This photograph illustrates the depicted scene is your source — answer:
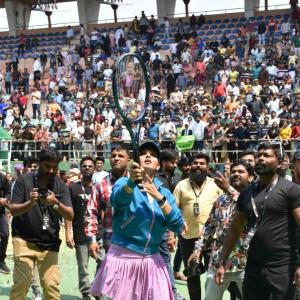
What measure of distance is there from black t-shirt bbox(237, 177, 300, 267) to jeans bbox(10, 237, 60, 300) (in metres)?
2.13

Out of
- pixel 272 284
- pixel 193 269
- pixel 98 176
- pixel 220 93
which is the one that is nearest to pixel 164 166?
pixel 193 269

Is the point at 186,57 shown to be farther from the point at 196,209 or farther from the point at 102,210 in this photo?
the point at 102,210

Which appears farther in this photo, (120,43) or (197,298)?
(120,43)

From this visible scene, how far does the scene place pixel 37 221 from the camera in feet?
22.1

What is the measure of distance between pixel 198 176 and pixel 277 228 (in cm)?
254

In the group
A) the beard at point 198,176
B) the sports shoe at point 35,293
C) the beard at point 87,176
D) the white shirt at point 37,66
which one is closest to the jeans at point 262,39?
the white shirt at point 37,66

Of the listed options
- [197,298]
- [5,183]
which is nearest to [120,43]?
[5,183]

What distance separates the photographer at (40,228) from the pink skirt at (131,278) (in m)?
1.19

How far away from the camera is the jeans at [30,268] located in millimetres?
6645

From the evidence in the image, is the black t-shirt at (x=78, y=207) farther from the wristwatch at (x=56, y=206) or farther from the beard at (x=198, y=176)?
the wristwatch at (x=56, y=206)

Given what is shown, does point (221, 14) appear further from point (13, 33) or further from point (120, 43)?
point (13, 33)

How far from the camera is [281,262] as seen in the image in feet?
17.2

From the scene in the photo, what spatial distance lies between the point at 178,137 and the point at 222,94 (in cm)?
626

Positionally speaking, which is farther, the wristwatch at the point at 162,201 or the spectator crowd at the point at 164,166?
the spectator crowd at the point at 164,166
